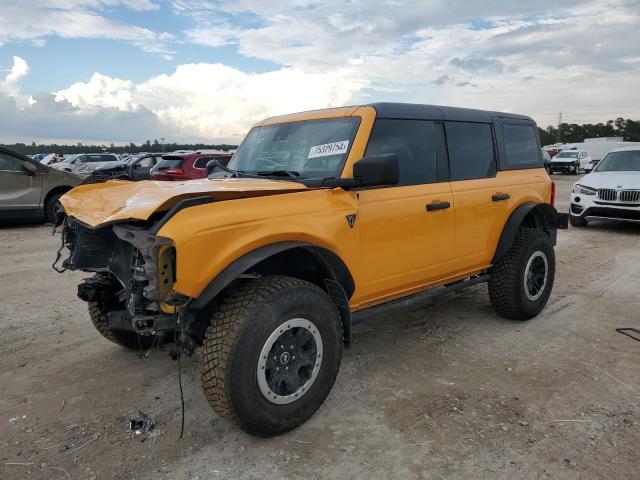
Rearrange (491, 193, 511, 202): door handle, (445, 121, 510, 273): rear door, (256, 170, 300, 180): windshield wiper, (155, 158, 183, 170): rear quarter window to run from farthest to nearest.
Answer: (155, 158, 183, 170): rear quarter window, (491, 193, 511, 202): door handle, (445, 121, 510, 273): rear door, (256, 170, 300, 180): windshield wiper

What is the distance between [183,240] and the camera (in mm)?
2568

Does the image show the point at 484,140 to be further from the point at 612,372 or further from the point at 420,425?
the point at 420,425

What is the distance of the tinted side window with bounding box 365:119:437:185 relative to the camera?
12.4 feet

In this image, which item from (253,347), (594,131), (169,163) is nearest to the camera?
(253,347)

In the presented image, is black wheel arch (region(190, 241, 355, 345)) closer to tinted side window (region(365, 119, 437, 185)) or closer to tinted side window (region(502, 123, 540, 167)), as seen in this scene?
tinted side window (region(365, 119, 437, 185))

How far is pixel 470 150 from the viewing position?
14.9ft

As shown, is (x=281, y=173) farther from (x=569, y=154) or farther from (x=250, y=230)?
(x=569, y=154)

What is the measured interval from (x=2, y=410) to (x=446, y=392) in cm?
300

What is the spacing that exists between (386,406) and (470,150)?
7.91 feet

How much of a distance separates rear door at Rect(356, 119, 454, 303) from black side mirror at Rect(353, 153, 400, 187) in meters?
0.36

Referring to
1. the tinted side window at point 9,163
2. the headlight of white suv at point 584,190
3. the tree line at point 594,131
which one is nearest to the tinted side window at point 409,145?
the headlight of white suv at point 584,190

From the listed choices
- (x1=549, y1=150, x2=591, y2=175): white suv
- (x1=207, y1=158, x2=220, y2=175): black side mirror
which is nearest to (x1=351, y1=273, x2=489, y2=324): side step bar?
(x1=207, y1=158, x2=220, y2=175): black side mirror

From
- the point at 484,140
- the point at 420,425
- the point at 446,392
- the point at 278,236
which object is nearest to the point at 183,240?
the point at 278,236

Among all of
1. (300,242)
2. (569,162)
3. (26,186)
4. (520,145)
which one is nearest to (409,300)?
(300,242)
